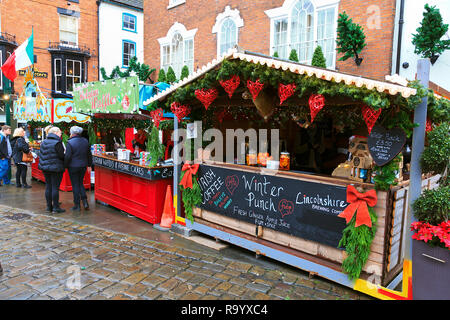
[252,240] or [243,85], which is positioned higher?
[243,85]

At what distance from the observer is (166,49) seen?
12.9 metres

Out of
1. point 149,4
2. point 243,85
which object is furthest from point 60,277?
point 149,4

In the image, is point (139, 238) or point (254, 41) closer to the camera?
point (139, 238)

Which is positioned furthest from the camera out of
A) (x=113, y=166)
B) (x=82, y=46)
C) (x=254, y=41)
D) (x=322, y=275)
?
(x=82, y=46)

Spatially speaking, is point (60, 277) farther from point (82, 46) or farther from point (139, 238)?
point (82, 46)

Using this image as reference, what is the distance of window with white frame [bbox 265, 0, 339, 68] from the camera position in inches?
320

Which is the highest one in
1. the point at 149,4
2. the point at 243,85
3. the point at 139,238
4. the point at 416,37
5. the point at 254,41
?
the point at 149,4

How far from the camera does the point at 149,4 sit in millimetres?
13289

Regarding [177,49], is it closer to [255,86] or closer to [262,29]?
[262,29]

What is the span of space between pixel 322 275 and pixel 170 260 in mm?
2204

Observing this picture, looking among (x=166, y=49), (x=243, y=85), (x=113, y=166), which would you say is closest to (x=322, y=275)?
(x=243, y=85)

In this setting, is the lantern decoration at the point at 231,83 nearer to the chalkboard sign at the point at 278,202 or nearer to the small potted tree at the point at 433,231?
the chalkboard sign at the point at 278,202

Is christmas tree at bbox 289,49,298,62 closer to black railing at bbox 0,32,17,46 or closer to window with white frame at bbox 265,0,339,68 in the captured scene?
window with white frame at bbox 265,0,339,68

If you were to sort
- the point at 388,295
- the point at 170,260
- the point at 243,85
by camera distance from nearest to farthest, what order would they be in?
the point at 388,295, the point at 170,260, the point at 243,85
